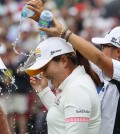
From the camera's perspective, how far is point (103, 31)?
13.4 metres

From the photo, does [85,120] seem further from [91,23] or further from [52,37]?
[91,23]

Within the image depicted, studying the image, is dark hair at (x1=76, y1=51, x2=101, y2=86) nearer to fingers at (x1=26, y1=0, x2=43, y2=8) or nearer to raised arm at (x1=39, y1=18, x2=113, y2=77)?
raised arm at (x1=39, y1=18, x2=113, y2=77)

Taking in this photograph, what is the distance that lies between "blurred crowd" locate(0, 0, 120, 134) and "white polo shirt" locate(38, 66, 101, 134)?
88.1 inches

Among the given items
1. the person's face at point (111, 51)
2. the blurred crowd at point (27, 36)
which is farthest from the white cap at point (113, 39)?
the blurred crowd at point (27, 36)

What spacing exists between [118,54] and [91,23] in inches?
321

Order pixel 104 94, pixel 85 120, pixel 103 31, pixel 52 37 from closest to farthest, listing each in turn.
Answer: pixel 85 120 < pixel 52 37 < pixel 104 94 < pixel 103 31

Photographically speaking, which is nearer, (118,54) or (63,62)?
(63,62)

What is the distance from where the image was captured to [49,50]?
16.0 feet

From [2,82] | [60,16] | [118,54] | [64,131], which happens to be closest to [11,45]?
[2,82]

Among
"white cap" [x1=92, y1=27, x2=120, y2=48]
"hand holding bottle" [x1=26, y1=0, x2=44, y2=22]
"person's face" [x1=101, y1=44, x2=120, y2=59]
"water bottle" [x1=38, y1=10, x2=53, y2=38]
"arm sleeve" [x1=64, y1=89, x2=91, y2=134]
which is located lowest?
"arm sleeve" [x1=64, y1=89, x2=91, y2=134]

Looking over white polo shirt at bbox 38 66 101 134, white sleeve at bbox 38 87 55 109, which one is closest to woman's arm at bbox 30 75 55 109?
white sleeve at bbox 38 87 55 109

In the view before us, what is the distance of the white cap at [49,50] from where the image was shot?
4842 mm

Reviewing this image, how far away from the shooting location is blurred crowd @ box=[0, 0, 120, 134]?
391 inches

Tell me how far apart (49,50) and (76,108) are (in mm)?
588
